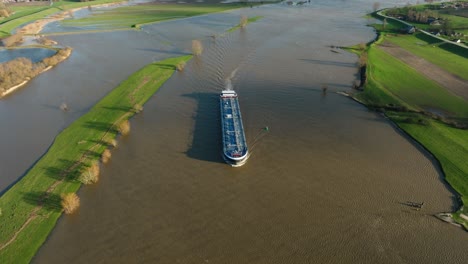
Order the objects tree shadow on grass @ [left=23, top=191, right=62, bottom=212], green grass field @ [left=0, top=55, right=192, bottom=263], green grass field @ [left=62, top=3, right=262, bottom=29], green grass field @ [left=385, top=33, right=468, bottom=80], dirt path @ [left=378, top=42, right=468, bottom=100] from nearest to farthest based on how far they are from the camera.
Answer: green grass field @ [left=0, top=55, right=192, bottom=263] → tree shadow on grass @ [left=23, top=191, right=62, bottom=212] → dirt path @ [left=378, top=42, right=468, bottom=100] → green grass field @ [left=385, top=33, right=468, bottom=80] → green grass field @ [left=62, top=3, right=262, bottom=29]

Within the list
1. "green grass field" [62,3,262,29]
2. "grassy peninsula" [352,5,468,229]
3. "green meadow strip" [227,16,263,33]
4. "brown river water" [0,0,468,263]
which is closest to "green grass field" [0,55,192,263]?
"brown river water" [0,0,468,263]

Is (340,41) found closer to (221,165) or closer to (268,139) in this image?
(268,139)

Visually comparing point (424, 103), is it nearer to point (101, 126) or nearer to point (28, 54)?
point (101, 126)

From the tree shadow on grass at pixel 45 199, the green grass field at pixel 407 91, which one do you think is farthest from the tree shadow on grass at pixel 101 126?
the green grass field at pixel 407 91

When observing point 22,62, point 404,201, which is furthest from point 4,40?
point 404,201

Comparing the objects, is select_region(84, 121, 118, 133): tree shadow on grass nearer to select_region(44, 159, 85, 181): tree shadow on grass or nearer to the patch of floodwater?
select_region(44, 159, 85, 181): tree shadow on grass

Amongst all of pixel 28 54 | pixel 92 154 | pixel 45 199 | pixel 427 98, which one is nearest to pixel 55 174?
pixel 45 199
